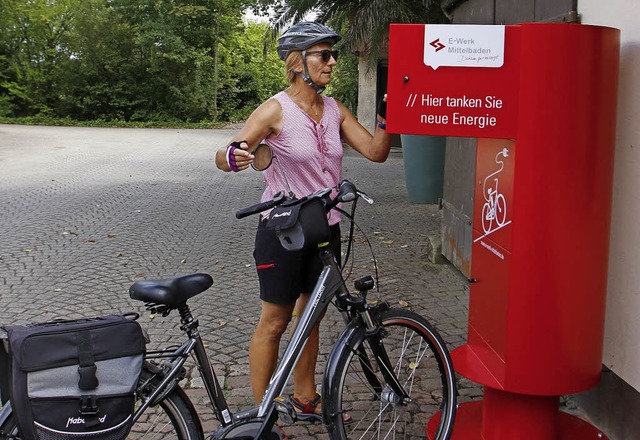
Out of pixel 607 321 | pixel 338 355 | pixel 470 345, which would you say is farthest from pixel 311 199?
pixel 607 321

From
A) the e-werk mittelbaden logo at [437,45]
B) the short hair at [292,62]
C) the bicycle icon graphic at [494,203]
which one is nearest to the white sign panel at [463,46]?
the e-werk mittelbaden logo at [437,45]

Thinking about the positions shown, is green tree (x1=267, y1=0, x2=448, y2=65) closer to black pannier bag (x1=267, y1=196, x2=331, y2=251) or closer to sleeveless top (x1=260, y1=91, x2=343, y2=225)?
sleeveless top (x1=260, y1=91, x2=343, y2=225)

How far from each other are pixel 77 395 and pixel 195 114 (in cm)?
3211

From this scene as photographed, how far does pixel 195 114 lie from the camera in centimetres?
3381

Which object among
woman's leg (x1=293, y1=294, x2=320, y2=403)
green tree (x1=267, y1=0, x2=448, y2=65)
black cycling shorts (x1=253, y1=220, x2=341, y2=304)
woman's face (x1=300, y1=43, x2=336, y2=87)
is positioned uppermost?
green tree (x1=267, y1=0, x2=448, y2=65)

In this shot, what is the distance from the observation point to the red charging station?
113 inches

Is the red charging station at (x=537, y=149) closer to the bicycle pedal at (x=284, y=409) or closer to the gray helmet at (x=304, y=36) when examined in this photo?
the gray helmet at (x=304, y=36)

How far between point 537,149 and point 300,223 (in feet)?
3.13

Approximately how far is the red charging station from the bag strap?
140 cm

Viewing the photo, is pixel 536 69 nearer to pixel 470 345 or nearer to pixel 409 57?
pixel 409 57

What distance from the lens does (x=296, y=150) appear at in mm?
3443

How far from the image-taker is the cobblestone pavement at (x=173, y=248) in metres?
5.46

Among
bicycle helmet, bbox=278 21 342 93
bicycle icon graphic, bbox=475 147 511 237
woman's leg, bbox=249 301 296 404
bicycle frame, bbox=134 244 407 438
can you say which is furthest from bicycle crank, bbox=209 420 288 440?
bicycle helmet, bbox=278 21 342 93

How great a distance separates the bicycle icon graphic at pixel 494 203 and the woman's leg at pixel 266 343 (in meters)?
0.97
